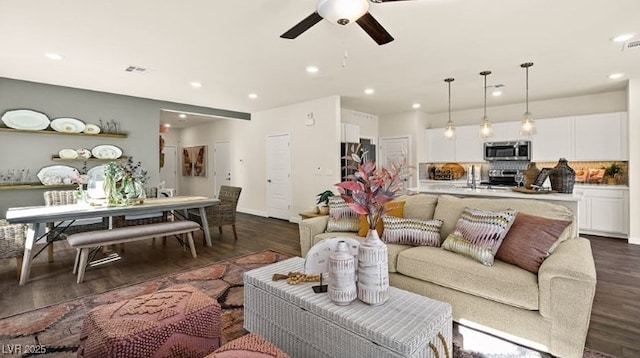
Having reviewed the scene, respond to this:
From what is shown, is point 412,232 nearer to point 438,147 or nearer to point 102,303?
point 102,303

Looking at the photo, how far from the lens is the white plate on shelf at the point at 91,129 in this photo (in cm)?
509

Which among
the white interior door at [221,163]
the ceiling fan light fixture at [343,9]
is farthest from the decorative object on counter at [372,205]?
the white interior door at [221,163]

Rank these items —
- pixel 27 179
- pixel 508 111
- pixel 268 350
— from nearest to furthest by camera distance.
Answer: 1. pixel 268 350
2. pixel 27 179
3. pixel 508 111

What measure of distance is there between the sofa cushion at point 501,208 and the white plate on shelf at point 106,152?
205 inches

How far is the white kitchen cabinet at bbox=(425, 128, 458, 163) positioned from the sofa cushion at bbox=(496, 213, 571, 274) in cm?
487

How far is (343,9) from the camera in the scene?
2.05 metres

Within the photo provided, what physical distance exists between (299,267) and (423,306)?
3.09 ft

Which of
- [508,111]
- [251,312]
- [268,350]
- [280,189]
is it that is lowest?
[251,312]

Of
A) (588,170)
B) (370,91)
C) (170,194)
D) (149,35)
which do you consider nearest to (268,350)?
(149,35)

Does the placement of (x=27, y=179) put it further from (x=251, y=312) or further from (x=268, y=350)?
(x=268, y=350)

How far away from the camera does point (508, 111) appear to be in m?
6.33

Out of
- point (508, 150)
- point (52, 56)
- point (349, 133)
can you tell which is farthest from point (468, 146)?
point (52, 56)

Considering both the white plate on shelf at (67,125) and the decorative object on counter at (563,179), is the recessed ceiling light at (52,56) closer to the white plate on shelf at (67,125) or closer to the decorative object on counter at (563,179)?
the white plate on shelf at (67,125)

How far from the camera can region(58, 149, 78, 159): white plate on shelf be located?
4910 mm
